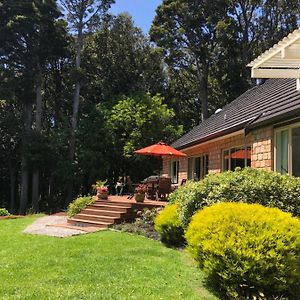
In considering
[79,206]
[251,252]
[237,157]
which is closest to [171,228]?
[251,252]

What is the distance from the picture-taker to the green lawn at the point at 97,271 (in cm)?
539

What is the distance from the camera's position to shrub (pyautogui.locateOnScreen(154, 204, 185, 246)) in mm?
8953

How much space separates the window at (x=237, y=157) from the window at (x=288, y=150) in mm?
2141

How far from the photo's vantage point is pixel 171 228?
9.04m

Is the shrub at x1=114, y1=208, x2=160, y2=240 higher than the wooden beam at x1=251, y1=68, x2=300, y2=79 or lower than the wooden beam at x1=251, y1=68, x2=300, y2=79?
lower

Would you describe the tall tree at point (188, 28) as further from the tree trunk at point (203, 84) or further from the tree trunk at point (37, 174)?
the tree trunk at point (37, 174)

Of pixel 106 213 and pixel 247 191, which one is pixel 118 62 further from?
pixel 247 191

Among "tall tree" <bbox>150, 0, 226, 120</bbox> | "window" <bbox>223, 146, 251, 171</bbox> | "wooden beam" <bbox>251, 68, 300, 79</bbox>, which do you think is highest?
"tall tree" <bbox>150, 0, 226, 120</bbox>

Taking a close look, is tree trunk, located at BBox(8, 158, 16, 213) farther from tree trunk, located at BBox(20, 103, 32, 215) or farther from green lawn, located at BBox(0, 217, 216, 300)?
green lawn, located at BBox(0, 217, 216, 300)

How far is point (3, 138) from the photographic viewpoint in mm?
31234

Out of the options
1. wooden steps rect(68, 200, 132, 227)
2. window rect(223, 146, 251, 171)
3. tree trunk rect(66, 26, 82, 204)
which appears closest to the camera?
window rect(223, 146, 251, 171)

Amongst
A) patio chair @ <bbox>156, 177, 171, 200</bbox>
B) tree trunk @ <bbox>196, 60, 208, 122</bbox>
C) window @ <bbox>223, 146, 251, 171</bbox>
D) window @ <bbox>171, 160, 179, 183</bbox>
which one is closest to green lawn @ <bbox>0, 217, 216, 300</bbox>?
window @ <bbox>223, 146, 251, 171</bbox>

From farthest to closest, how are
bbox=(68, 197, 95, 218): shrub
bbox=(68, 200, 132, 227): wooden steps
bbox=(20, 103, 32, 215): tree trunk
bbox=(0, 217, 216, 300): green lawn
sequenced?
bbox=(20, 103, 32, 215): tree trunk → bbox=(68, 197, 95, 218): shrub → bbox=(68, 200, 132, 227): wooden steps → bbox=(0, 217, 216, 300): green lawn

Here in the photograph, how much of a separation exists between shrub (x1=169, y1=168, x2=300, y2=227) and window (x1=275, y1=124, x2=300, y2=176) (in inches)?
67.5
